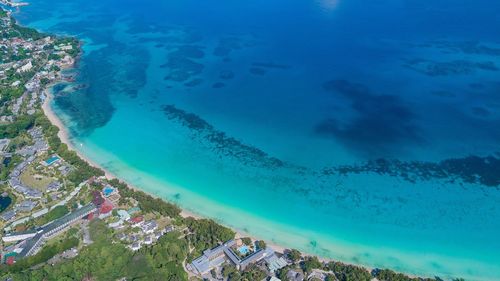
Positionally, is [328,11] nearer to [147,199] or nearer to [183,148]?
[183,148]

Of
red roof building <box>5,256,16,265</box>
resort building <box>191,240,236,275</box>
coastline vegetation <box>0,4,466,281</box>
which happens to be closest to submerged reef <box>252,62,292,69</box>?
coastline vegetation <box>0,4,466,281</box>

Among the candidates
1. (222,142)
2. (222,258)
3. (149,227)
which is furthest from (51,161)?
(222,258)

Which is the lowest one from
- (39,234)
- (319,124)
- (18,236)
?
(18,236)

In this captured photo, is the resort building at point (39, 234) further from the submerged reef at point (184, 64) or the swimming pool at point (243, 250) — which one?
the submerged reef at point (184, 64)

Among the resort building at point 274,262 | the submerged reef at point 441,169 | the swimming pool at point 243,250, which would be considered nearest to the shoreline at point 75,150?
the resort building at point 274,262

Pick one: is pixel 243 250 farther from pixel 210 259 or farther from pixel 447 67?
pixel 447 67

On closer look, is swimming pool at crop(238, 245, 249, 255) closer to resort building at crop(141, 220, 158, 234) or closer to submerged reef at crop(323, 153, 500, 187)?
resort building at crop(141, 220, 158, 234)

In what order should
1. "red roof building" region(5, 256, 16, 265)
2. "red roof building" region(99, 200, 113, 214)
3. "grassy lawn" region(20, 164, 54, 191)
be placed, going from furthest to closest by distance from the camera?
"grassy lawn" region(20, 164, 54, 191), "red roof building" region(99, 200, 113, 214), "red roof building" region(5, 256, 16, 265)
